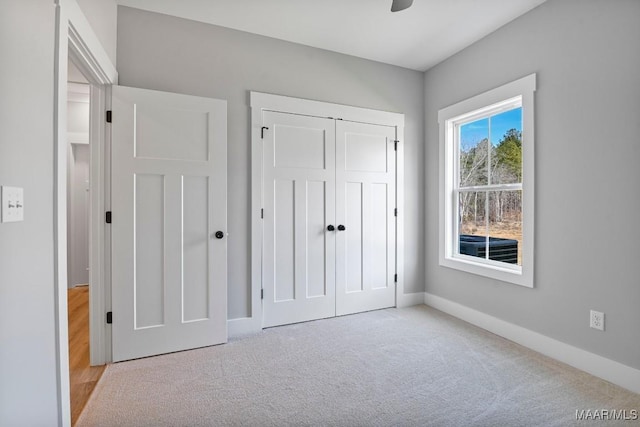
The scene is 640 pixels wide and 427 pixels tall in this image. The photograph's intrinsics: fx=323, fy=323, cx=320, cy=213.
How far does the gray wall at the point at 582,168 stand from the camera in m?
2.06

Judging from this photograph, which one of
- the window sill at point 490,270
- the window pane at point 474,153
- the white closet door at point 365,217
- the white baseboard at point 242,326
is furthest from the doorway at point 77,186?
the window pane at point 474,153

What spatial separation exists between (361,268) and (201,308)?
1.66 m

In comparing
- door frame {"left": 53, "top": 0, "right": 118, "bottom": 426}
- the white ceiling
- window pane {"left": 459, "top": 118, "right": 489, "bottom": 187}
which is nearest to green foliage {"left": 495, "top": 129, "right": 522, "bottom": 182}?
window pane {"left": 459, "top": 118, "right": 489, "bottom": 187}

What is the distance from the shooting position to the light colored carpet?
5.82ft

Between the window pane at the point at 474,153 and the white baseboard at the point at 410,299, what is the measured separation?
4.49ft

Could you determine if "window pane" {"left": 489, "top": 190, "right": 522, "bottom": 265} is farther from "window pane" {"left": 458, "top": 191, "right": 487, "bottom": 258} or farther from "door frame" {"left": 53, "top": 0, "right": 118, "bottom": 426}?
"door frame" {"left": 53, "top": 0, "right": 118, "bottom": 426}

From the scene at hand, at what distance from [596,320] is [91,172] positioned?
3.72 metres

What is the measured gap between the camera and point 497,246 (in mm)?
3055

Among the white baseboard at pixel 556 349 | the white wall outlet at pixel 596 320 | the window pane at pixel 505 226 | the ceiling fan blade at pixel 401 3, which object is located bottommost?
the white baseboard at pixel 556 349

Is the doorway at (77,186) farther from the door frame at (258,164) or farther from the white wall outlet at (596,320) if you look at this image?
the white wall outlet at (596,320)

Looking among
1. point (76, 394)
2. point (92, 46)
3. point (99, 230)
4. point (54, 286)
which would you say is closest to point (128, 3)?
point (92, 46)

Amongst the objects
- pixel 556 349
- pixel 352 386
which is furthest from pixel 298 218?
pixel 556 349

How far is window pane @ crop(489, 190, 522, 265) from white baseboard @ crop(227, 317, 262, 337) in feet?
7.67

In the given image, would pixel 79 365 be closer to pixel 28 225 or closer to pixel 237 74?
pixel 28 225
